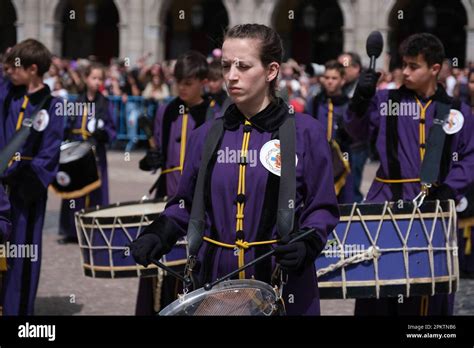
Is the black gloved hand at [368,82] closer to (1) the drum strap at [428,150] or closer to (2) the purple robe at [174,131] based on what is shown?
(1) the drum strap at [428,150]

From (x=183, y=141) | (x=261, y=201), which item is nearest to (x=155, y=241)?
(x=261, y=201)

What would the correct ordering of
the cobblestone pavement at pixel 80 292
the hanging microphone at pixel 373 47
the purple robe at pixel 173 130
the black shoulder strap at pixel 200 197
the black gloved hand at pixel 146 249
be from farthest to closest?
1. the cobblestone pavement at pixel 80 292
2. the purple robe at pixel 173 130
3. the hanging microphone at pixel 373 47
4. the black shoulder strap at pixel 200 197
5. the black gloved hand at pixel 146 249

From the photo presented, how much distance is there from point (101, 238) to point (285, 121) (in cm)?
224

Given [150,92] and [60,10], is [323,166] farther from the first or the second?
[60,10]

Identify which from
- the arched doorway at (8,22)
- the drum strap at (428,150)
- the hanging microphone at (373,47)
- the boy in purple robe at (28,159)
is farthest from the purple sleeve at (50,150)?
the arched doorway at (8,22)

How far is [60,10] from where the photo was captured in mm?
→ 32906

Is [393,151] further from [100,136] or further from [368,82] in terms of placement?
[100,136]

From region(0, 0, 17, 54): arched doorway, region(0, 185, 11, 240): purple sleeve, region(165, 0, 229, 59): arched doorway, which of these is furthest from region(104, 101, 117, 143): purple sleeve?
region(0, 0, 17, 54): arched doorway

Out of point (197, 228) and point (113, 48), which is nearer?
point (197, 228)

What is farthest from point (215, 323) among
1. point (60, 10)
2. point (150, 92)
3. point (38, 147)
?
point (60, 10)

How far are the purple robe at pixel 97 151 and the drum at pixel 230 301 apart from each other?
24.2 feet

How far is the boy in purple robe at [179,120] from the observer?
23.2 ft

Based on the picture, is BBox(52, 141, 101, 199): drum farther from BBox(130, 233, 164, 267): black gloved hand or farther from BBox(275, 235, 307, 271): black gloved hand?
BBox(275, 235, 307, 271): black gloved hand

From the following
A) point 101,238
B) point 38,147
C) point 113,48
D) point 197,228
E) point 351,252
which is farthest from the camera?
point 113,48
